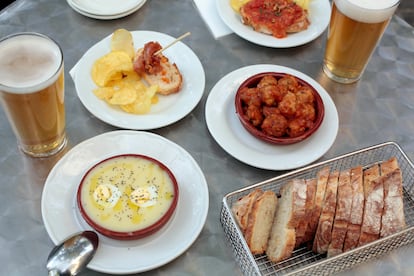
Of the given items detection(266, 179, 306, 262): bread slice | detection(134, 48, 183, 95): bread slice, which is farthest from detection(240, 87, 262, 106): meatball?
detection(266, 179, 306, 262): bread slice

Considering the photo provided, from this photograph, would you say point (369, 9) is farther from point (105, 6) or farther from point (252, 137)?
point (105, 6)

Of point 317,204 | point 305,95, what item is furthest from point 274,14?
point 317,204

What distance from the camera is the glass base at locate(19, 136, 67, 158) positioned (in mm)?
1565

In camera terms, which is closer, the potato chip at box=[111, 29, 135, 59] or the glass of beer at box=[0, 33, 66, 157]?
the glass of beer at box=[0, 33, 66, 157]

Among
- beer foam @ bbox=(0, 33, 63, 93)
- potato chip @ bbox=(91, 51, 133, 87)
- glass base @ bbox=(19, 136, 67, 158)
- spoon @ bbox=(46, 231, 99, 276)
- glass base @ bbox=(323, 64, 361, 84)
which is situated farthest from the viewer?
glass base @ bbox=(323, 64, 361, 84)

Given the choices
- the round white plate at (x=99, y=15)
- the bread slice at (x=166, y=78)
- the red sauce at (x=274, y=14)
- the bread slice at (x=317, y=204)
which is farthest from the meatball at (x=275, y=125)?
the round white plate at (x=99, y=15)

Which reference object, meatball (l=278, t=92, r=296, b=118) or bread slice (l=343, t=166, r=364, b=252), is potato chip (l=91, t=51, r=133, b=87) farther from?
bread slice (l=343, t=166, r=364, b=252)

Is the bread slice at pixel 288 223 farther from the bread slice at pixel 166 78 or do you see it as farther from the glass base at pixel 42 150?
the glass base at pixel 42 150

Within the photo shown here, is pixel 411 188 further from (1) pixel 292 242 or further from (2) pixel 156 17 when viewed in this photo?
(2) pixel 156 17

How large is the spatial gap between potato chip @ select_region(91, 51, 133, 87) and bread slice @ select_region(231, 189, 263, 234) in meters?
0.62

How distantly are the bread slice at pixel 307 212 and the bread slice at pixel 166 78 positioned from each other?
58 cm

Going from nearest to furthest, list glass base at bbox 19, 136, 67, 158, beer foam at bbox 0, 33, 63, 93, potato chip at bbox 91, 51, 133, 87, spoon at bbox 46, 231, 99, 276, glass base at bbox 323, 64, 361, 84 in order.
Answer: spoon at bbox 46, 231, 99, 276
beer foam at bbox 0, 33, 63, 93
glass base at bbox 19, 136, 67, 158
potato chip at bbox 91, 51, 133, 87
glass base at bbox 323, 64, 361, 84

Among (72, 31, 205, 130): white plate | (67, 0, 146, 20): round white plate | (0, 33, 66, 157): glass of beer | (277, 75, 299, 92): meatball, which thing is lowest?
(72, 31, 205, 130): white plate

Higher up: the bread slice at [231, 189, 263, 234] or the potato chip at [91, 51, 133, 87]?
the potato chip at [91, 51, 133, 87]
